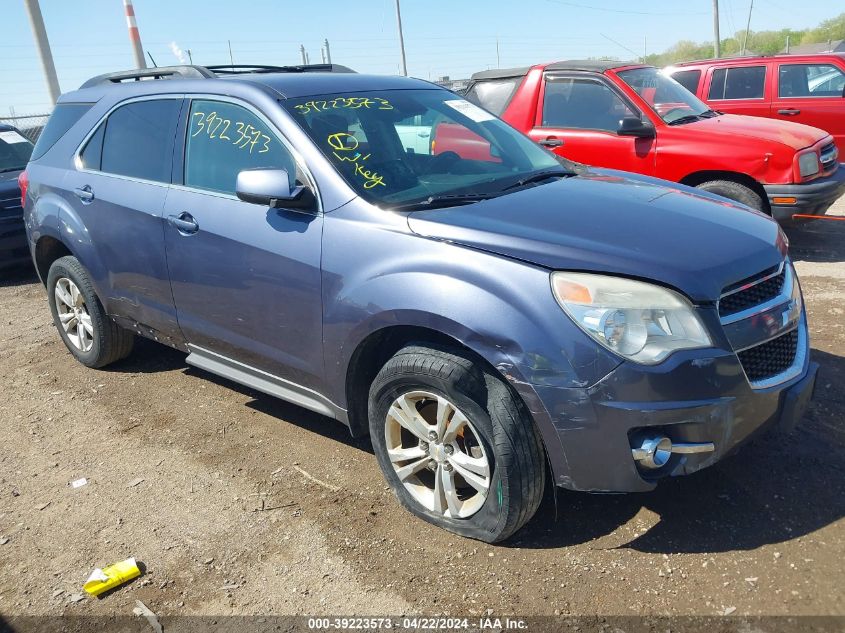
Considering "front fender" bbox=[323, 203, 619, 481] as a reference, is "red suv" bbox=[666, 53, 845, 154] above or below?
below

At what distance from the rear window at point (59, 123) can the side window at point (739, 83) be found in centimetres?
792

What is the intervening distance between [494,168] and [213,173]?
1400mm

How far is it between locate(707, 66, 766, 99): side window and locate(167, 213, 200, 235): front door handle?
8160 millimetres

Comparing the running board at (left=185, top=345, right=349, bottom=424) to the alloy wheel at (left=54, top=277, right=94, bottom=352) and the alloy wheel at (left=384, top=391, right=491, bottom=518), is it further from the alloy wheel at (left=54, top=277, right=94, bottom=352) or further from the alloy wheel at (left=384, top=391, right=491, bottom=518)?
the alloy wheel at (left=54, top=277, right=94, bottom=352)

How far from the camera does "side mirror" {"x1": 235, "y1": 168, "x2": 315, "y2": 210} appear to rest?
3.13 metres

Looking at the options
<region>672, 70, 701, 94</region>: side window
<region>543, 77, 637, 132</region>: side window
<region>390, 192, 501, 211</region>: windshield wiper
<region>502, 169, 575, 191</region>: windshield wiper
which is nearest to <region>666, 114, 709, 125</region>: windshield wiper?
<region>543, 77, 637, 132</region>: side window

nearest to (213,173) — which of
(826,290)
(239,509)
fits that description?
(239,509)

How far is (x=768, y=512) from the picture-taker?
9.84 ft

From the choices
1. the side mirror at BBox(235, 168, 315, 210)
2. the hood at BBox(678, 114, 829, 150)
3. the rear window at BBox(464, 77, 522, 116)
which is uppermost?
the side mirror at BBox(235, 168, 315, 210)

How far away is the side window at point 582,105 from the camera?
716 cm

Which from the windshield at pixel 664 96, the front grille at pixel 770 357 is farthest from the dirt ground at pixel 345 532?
the windshield at pixel 664 96

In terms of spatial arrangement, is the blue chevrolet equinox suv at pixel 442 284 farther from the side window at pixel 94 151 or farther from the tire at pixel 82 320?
the tire at pixel 82 320

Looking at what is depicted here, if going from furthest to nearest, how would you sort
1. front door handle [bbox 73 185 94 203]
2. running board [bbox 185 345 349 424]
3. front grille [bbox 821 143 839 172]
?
1. front grille [bbox 821 143 839 172]
2. front door handle [bbox 73 185 94 203]
3. running board [bbox 185 345 349 424]

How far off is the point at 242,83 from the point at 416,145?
0.91 metres
